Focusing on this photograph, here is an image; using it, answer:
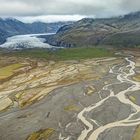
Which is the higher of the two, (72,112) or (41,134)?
(41,134)

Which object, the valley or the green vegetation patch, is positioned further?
the valley

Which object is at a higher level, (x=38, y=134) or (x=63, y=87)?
(x=38, y=134)

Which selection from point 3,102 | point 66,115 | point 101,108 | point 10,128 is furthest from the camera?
point 3,102

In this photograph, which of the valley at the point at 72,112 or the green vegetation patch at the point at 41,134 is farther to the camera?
the valley at the point at 72,112

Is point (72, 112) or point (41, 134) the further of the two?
point (72, 112)

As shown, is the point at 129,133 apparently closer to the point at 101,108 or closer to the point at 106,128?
the point at 106,128

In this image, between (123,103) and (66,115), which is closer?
(66,115)

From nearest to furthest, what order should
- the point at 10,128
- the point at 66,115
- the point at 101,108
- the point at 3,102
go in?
1. the point at 10,128
2. the point at 66,115
3. the point at 101,108
4. the point at 3,102

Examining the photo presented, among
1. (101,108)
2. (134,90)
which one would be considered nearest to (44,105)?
(101,108)
